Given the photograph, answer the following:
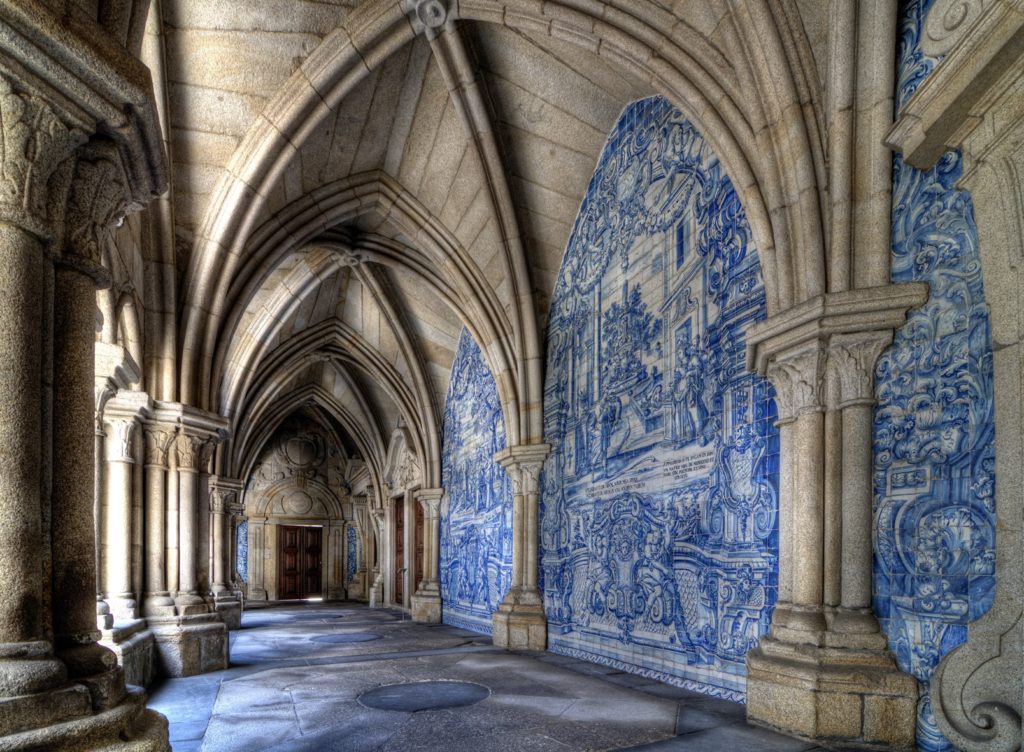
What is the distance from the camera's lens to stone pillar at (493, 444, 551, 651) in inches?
291

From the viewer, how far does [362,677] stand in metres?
5.61

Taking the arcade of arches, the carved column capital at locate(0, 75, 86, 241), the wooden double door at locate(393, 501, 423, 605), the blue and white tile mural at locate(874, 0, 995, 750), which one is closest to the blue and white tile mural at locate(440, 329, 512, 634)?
the arcade of arches

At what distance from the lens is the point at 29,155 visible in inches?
78.5

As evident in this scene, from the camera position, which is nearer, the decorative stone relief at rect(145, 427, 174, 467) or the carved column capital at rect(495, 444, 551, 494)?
the decorative stone relief at rect(145, 427, 174, 467)

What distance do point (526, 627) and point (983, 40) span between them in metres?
6.21

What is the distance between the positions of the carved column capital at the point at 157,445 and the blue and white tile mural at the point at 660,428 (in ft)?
12.0

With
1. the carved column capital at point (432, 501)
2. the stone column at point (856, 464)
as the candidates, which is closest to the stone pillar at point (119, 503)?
the stone column at point (856, 464)

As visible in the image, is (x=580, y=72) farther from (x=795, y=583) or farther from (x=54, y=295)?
(x=54, y=295)

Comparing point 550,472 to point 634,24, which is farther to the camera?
point 550,472

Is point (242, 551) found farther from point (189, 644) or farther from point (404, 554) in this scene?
point (189, 644)

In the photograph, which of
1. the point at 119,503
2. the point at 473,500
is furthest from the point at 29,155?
the point at 473,500

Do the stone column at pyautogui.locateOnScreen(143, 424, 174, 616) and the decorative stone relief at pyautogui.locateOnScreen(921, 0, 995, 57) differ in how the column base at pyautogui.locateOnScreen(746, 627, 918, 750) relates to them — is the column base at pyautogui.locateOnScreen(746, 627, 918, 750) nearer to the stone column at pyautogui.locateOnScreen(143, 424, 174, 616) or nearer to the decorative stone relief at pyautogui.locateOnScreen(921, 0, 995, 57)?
the decorative stone relief at pyautogui.locateOnScreen(921, 0, 995, 57)

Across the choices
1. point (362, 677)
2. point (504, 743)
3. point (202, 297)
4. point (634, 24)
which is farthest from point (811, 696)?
point (202, 297)

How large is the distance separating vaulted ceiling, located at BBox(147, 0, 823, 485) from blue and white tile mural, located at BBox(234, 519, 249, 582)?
1048 centimetres
